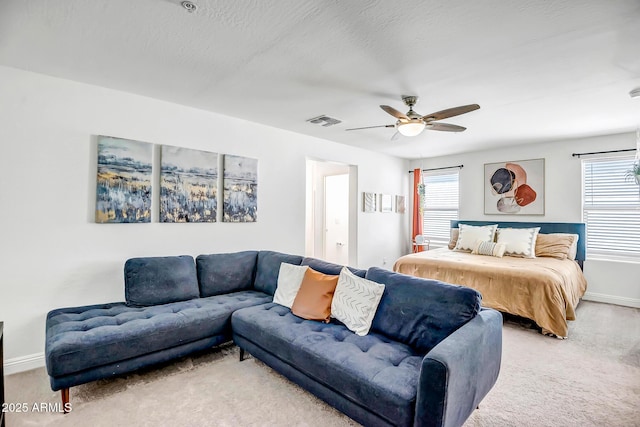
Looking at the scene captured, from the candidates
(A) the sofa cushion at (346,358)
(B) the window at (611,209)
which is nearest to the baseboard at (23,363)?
(A) the sofa cushion at (346,358)

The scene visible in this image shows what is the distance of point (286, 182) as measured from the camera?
4348mm

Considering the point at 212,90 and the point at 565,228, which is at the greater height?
the point at 212,90

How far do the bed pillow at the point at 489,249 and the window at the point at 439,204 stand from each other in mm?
1375

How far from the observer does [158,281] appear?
2.81 metres

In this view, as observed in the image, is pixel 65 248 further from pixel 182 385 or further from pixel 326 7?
pixel 326 7

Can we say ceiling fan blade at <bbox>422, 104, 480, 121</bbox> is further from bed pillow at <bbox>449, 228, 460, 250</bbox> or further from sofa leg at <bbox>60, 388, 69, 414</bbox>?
sofa leg at <bbox>60, 388, 69, 414</bbox>

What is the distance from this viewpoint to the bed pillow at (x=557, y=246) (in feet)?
14.3

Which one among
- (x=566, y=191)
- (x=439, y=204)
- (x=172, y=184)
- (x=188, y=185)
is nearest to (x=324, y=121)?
(x=188, y=185)

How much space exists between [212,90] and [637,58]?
135 inches

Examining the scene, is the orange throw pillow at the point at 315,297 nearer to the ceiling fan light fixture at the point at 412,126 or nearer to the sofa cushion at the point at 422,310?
the sofa cushion at the point at 422,310

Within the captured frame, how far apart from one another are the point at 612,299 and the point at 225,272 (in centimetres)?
531

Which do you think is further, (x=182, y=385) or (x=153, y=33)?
(x=182, y=385)

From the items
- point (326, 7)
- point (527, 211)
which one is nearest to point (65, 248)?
point (326, 7)

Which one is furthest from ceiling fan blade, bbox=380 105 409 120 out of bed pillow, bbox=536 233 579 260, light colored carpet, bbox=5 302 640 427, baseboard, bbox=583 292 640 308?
baseboard, bbox=583 292 640 308
